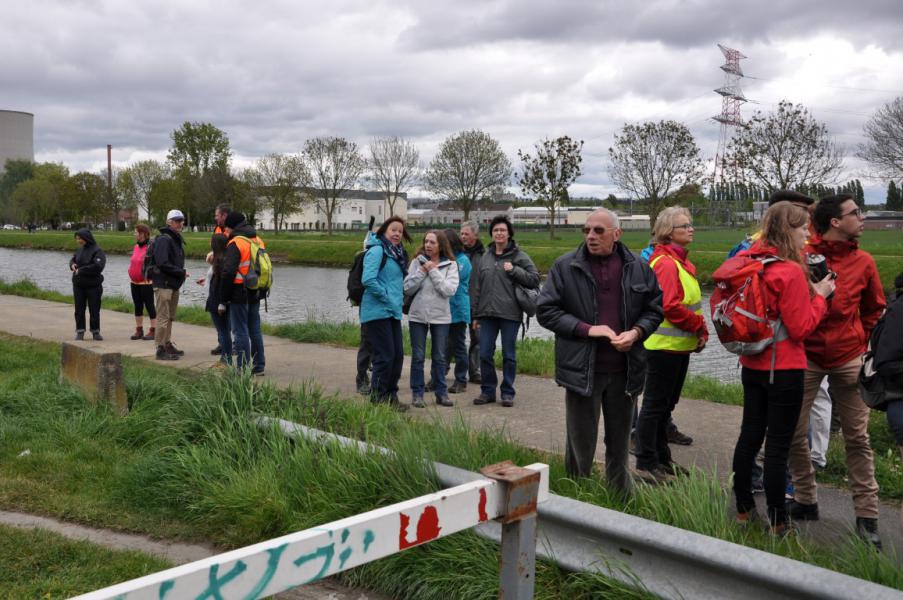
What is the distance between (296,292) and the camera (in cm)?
2770

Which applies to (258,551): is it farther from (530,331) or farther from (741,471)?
(530,331)

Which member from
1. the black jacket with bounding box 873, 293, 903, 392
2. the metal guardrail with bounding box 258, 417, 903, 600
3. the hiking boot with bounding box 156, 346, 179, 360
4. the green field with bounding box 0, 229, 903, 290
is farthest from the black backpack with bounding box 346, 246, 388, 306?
the green field with bounding box 0, 229, 903, 290

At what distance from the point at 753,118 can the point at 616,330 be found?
43598 mm

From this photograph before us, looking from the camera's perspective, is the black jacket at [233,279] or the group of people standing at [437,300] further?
the black jacket at [233,279]

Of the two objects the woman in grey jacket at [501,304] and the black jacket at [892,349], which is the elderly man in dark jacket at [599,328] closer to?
the black jacket at [892,349]

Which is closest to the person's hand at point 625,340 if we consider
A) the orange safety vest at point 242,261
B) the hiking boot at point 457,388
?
the hiking boot at point 457,388

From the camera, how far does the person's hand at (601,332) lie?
455 centimetres

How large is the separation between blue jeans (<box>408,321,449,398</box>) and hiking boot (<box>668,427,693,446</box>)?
218 centimetres

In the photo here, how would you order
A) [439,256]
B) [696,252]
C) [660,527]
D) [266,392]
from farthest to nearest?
[696,252] < [439,256] < [266,392] < [660,527]

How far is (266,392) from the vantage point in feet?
19.7

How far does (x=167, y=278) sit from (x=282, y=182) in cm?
5976

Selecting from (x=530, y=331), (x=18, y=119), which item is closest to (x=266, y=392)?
(x=530, y=331)

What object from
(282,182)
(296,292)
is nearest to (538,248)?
(296,292)

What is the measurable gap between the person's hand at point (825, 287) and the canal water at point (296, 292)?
20.2 ft
